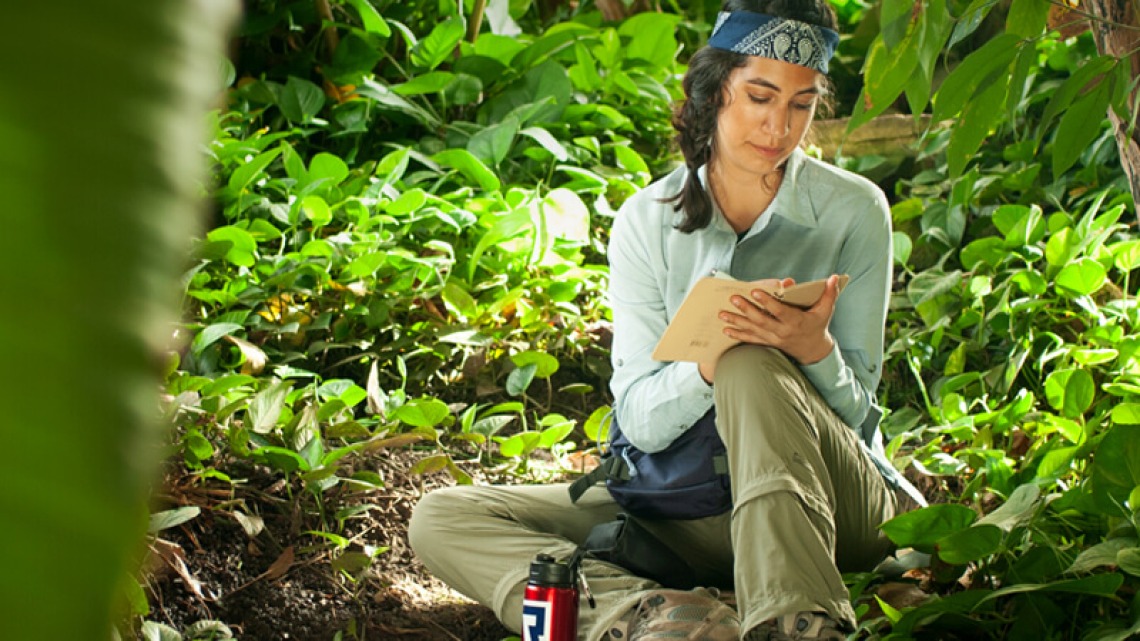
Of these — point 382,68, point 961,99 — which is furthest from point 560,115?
point 961,99

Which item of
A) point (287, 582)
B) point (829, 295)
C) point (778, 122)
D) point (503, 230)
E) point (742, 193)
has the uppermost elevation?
point (778, 122)

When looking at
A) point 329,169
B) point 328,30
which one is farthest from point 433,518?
point 328,30

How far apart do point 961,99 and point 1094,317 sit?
1980 millimetres

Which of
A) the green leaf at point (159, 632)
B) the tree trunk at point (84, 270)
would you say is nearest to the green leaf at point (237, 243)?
the green leaf at point (159, 632)

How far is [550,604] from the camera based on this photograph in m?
1.72

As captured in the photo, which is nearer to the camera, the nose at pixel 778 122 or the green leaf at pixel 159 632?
the green leaf at pixel 159 632

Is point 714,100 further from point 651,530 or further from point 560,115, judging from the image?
point 560,115

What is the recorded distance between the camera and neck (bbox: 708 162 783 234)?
2.17 m

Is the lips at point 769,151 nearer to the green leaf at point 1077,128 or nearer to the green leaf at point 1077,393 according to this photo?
the green leaf at point 1077,393

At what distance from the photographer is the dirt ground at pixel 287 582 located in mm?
2012

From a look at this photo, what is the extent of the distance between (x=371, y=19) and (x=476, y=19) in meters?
0.55

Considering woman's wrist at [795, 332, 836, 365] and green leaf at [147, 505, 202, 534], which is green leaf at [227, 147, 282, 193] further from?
woman's wrist at [795, 332, 836, 365]

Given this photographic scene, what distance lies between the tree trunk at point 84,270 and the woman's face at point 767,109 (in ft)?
6.81

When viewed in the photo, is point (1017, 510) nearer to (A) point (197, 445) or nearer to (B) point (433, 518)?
(B) point (433, 518)
